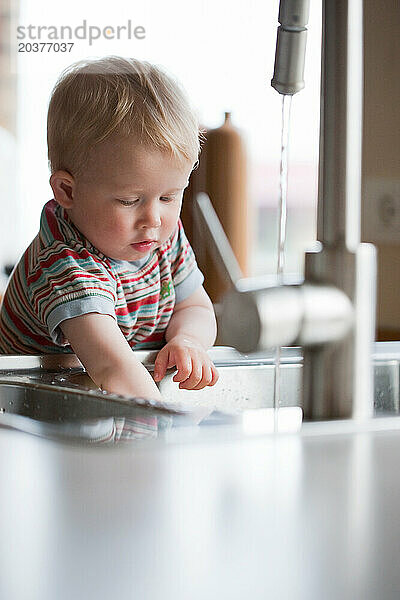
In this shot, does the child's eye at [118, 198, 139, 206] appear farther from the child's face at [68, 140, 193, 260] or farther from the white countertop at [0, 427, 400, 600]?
the white countertop at [0, 427, 400, 600]

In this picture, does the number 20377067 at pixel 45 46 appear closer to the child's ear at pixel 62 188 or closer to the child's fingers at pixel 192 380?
the child's ear at pixel 62 188

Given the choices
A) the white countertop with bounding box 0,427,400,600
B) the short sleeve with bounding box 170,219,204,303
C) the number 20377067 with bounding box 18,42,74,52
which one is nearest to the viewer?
the white countertop with bounding box 0,427,400,600

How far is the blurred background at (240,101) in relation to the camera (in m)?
0.43

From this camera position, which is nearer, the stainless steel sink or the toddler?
the stainless steel sink

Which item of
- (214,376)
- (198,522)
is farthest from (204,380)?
(198,522)

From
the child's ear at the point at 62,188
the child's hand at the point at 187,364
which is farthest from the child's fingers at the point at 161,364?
the child's ear at the point at 62,188

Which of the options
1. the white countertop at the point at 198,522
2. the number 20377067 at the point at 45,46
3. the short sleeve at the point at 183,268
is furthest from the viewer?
the short sleeve at the point at 183,268

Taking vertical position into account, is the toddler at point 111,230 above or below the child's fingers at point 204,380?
above

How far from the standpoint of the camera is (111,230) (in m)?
0.44

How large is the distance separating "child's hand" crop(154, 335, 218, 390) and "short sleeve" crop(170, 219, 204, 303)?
0.05 m

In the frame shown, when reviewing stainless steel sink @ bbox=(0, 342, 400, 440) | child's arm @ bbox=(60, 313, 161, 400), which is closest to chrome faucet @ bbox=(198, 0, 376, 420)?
stainless steel sink @ bbox=(0, 342, 400, 440)

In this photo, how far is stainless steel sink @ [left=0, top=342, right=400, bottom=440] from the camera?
0.29 metres

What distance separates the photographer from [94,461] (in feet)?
0.80

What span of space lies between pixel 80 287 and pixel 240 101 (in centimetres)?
18
